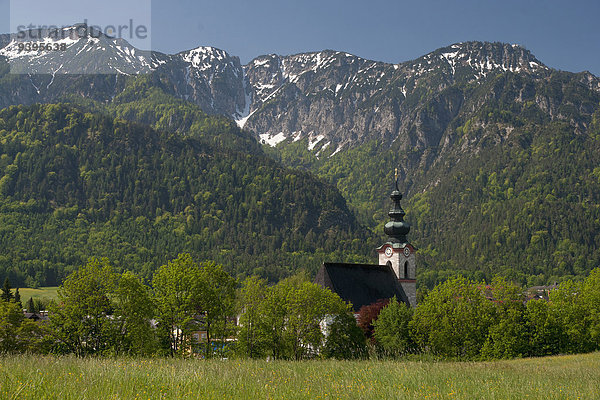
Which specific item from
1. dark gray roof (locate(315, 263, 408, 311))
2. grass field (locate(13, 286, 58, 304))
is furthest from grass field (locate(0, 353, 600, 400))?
grass field (locate(13, 286, 58, 304))

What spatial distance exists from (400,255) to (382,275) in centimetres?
997

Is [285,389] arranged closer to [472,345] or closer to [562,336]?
[472,345]

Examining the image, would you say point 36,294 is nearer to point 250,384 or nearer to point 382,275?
point 382,275

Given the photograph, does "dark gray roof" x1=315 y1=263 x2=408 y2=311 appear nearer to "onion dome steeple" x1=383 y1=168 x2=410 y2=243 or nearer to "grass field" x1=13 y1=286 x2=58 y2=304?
"onion dome steeple" x1=383 y1=168 x2=410 y2=243

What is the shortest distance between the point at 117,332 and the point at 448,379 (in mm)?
34973

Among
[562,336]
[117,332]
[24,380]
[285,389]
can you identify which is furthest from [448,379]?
[562,336]

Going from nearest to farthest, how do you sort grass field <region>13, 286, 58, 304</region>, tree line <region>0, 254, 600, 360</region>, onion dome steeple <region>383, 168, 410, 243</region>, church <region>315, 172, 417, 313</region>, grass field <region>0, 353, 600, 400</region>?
grass field <region>0, 353, 600, 400</region> < tree line <region>0, 254, 600, 360</region> < church <region>315, 172, 417, 313</region> < onion dome steeple <region>383, 168, 410, 243</region> < grass field <region>13, 286, 58, 304</region>

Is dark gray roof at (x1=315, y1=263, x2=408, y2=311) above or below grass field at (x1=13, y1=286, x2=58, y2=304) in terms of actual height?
below

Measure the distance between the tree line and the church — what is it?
7.56 meters

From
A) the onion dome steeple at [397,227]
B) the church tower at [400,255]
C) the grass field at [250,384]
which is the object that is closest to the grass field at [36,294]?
the church tower at [400,255]

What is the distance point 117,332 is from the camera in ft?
156

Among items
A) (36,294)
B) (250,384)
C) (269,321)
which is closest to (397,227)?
(269,321)

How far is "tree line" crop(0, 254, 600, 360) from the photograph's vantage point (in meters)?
47.8

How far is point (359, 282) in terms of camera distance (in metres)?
95.5
